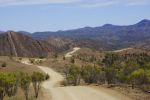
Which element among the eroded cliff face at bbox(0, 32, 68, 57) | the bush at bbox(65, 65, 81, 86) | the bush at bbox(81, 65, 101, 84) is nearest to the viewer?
→ the bush at bbox(65, 65, 81, 86)

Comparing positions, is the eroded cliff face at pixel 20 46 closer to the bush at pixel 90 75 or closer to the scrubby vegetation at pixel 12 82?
the bush at pixel 90 75

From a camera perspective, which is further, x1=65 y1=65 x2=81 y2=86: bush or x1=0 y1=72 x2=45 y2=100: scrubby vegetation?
x1=65 y1=65 x2=81 y2=86: bush

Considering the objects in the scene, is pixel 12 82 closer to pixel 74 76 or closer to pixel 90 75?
pixel 74 76

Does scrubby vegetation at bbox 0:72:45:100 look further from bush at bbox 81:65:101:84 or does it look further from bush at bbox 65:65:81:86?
bush at bbox 81:65:101:84

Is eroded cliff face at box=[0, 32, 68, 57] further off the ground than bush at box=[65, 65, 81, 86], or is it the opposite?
bush at box=[65, 65, 81, 86]

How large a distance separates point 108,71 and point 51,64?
38970 millimetres

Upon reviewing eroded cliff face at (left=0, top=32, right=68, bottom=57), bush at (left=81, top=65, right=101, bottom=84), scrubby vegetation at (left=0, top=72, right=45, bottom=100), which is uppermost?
scrubby vegetation at (left=0, top=72, right=45, bottom=100)

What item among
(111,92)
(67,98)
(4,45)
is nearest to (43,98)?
(67,98)

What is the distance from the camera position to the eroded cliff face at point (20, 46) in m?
175

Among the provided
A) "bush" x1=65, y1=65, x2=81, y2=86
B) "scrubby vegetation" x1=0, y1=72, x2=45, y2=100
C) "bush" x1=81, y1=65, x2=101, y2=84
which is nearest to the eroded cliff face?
"bush" x1=81, y1=65, x2=101, y2=84

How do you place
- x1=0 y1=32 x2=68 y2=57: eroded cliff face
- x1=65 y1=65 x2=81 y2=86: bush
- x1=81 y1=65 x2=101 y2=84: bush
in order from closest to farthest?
x1=65 y1=65 x2=81 y2=86: bush → x1=81 y1=65 x2=101 y2=84: bush → x1=0 y1=32 x2=68 y2=57: eroded cliff face

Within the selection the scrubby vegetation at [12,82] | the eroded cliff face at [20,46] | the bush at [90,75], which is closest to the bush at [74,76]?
the bush at [90,75]

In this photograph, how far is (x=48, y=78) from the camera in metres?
62.5

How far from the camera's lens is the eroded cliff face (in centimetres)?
17532
